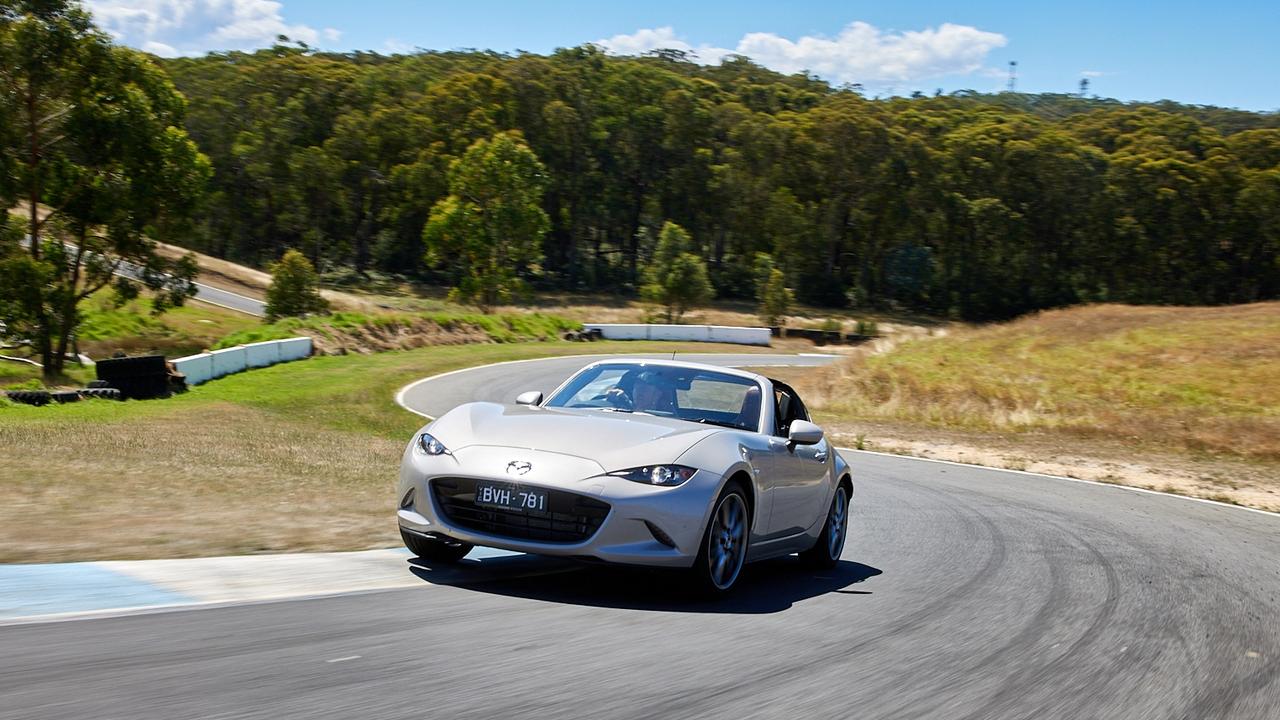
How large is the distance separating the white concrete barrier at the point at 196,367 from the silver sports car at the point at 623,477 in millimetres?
22575

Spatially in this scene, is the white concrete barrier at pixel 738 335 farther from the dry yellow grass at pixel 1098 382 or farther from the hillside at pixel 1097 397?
the dry yellow grass at pixel 1098 382

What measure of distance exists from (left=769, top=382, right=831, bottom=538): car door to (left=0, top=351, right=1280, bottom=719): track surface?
460mm

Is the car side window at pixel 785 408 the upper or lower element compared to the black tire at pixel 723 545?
upper

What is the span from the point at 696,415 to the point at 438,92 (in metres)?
93.5

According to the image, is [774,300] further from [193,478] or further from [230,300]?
[193,478]

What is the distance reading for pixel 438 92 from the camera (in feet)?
319

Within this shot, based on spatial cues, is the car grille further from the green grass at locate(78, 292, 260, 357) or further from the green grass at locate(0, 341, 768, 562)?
the green grass at locate(78, 292, 260, 357)

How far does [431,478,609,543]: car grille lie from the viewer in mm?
6438

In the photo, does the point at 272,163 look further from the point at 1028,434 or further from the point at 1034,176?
the point at 1028,434

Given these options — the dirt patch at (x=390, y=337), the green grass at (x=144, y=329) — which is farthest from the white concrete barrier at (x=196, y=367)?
the green grass at (x=144, y=329)

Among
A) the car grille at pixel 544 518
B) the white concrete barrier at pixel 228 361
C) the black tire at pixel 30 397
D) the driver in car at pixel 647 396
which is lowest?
the white concrete barrier at pixel 228 361

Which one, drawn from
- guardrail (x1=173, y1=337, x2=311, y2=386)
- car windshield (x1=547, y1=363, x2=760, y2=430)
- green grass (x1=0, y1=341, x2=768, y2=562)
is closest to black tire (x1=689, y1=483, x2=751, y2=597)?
car windshield (x1=547, y1=363, x2=760, y2=430)

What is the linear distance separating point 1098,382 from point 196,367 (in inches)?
978

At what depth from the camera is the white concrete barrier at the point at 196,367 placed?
28805 millimetres
